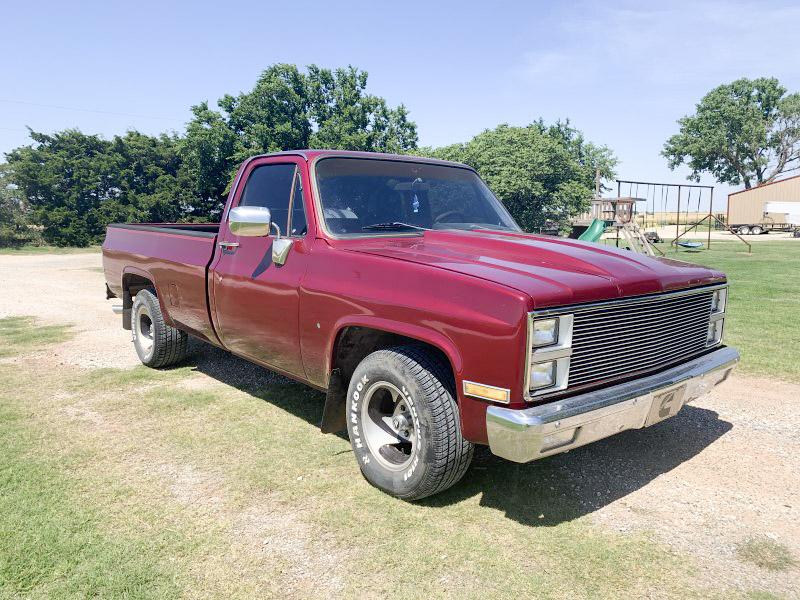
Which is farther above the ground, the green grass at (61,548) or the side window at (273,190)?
the side window at (273,190)

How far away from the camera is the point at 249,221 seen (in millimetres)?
3928

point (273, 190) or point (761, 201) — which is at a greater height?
point (761, 201)

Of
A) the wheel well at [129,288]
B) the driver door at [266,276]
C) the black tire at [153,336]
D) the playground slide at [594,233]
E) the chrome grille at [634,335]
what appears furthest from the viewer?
the playground slide at [594,233]

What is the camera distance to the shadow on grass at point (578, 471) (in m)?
3.46

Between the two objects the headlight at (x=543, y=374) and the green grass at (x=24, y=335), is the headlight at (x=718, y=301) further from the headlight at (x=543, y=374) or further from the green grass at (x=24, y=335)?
the green grass at (x=24, y=335)

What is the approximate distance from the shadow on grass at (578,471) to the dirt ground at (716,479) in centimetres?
1

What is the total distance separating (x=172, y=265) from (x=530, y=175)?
2343 cm

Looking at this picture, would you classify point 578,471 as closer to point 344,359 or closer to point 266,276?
point 344,359

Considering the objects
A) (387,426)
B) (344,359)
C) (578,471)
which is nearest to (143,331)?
(344,359)

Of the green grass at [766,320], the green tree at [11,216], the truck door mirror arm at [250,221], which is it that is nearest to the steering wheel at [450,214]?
the truck door mirror arm at [250,221]

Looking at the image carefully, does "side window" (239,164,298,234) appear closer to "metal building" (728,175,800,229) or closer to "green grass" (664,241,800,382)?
"green grass" (664,241,800,382)

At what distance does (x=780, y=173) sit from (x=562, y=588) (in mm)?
80076

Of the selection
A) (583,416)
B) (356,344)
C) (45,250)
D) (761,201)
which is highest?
(761,201)

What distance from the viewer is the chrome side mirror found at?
12.9 feet
